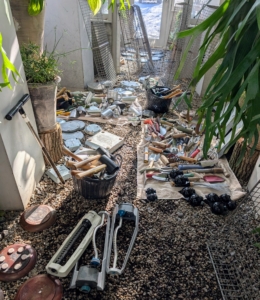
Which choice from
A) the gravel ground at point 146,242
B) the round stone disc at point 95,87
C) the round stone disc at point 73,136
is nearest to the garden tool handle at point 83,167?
the gravel ground at point 146,242

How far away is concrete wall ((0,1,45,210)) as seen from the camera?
1448 millimetres

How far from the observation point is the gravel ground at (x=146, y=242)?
140 cm

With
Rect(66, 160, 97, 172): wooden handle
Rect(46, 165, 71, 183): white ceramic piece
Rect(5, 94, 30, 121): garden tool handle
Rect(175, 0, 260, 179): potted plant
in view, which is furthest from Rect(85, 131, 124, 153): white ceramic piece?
Rect(175, 0, 260, 179): potted plant

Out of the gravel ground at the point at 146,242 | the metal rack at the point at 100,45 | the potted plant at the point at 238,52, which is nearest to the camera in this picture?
the potted plant at the point at 238,52

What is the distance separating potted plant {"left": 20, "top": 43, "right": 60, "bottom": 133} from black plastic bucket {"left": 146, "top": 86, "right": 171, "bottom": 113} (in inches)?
61.2

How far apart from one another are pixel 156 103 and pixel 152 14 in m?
3.28

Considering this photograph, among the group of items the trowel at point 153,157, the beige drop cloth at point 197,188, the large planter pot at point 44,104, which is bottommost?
the beige drop cloth at point 197,188

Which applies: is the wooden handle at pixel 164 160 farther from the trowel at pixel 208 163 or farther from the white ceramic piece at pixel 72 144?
the white ceramic piece at pixel 72 144

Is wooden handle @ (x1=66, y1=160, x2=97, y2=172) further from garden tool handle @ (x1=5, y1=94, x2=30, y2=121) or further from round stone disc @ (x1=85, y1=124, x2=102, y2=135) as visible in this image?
round stone disc @ (x1=85, y1=124, x2=102, y2=135)

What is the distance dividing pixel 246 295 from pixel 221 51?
4.43ft

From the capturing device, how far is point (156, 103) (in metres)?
3.28

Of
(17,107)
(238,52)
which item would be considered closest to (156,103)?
(17,107)

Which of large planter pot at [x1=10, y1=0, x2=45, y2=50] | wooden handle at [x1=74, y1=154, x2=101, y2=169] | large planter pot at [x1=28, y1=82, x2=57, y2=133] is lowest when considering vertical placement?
wooden handle at [x1=74, y1=154, x2=101, y2=169]

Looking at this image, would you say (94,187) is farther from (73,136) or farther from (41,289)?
(73,136)
